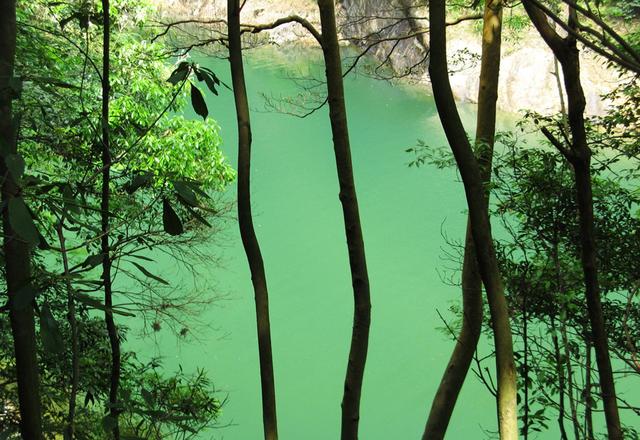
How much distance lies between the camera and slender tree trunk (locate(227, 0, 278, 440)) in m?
1.45

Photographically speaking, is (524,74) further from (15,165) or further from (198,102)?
(15,165)

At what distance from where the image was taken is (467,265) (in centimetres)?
268

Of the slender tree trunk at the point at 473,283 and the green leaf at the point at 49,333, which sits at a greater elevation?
the slender tree trunk at the point at 473,283

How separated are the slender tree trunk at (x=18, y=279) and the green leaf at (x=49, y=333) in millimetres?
29

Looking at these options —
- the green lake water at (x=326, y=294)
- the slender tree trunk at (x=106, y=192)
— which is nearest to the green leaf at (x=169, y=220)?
the slender tree trunk at (x=106, y=192)

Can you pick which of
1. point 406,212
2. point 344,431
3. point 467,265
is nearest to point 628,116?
point 467,265

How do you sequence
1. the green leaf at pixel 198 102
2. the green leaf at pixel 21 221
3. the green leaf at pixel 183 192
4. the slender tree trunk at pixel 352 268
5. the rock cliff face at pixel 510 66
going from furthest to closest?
the rock cliff face at pixel 510 66 < the slender tree trunk at pixel 352 268 < the green leaf at pixel 198 102 < the green leaf at pixel 183 192 < the green leaf at pixel 21 221

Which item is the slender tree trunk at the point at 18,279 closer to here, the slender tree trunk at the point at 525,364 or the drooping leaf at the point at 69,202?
the drooping leaf at the point at 69,202

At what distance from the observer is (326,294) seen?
7215 mm

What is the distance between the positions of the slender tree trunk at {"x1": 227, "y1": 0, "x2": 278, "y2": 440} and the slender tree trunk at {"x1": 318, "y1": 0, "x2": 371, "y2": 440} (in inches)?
14.3

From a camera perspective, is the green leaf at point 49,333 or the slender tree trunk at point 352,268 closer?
the green leaf at point 49,333

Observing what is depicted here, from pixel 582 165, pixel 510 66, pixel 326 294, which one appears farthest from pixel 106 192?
pixel 510 66

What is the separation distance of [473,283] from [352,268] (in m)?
0.88

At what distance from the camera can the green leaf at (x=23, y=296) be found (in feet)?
2.75
